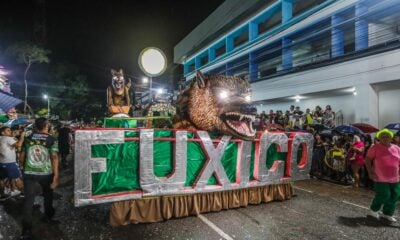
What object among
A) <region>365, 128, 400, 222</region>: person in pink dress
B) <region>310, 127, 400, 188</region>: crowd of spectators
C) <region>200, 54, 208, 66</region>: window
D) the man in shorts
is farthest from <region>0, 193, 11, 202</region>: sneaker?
<region>200, 54, 208, 66</region>: window

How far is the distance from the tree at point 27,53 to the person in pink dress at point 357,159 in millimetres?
26997

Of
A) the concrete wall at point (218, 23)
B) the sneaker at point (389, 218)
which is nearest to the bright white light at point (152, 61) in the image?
the sneaker at point (389, 218)

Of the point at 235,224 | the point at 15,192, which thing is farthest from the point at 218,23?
the point at 235,224

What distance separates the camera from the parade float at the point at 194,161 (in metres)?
4.01

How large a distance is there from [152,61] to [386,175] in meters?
6.58

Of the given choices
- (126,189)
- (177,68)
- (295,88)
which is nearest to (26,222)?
(126,189)

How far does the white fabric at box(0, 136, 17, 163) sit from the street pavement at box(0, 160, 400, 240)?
97 cm

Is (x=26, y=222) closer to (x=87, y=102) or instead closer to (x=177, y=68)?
(x=87, y=102)

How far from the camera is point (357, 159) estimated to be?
298 inches

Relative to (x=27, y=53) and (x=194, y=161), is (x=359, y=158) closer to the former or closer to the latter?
(x=194, y=161)

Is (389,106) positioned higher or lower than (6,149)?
higher

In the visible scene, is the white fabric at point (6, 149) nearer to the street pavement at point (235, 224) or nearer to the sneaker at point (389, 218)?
the street pavement at point (235, 224)

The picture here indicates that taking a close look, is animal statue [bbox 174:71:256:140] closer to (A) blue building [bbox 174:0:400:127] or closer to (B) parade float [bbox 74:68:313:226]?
(B) parade float [bbox 74:68:313:226]

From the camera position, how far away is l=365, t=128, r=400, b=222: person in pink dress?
4.52m
